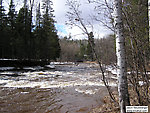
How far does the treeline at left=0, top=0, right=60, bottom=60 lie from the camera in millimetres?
23016

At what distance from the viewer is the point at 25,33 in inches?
950

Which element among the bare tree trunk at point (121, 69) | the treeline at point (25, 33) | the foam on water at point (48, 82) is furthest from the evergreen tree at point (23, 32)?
the bare tree trunk at point (121, 69)

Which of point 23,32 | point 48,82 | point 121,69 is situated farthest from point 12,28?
point 121,69

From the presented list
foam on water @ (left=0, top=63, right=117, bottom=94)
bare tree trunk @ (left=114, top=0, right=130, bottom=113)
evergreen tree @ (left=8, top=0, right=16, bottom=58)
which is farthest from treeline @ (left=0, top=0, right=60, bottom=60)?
bare tree trunk @ (left=114, top=0, right=130, bottom=113)

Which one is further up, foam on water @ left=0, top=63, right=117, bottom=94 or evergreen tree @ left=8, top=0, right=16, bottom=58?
evergreen tree @ left=8, top=0, right=16, bottom=58

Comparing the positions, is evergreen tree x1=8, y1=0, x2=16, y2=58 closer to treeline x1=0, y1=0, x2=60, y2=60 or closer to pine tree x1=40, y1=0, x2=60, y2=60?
treeline x1=0, y1=0, x2=60, y2=60

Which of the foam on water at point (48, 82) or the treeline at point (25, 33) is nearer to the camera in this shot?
the foam on water at point (48, 82)

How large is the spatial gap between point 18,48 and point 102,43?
71.0ft

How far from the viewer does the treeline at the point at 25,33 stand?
23.0 meters

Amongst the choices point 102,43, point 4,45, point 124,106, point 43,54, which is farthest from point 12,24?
point 124,106

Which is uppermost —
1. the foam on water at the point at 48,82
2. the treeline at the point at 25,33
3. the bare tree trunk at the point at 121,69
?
the treeline at the point at 25,33

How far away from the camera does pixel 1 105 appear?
500cm

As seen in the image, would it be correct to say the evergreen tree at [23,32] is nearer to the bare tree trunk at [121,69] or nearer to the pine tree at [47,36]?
the pine tree at [47,36]

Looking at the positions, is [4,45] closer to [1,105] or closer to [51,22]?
[51,22]
